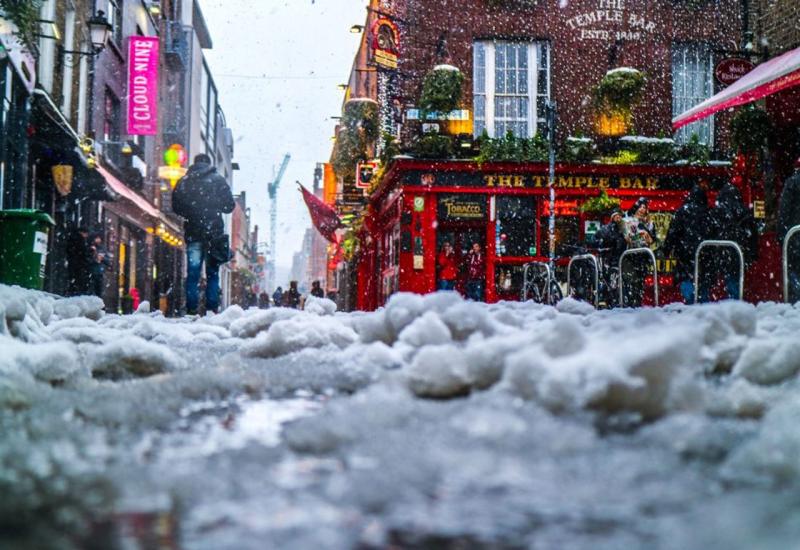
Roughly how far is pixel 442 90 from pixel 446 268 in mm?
4119

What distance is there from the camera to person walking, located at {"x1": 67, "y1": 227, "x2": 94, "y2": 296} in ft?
44.9

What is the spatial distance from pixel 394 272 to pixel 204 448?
737 inches

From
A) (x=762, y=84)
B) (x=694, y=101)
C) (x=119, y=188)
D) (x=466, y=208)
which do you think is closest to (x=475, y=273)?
(x=466, y=208)

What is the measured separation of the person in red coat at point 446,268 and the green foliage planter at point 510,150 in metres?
2.16

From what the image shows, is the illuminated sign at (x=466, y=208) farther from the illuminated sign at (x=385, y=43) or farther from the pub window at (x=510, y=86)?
the illuminated sign at (x=385, y=43)

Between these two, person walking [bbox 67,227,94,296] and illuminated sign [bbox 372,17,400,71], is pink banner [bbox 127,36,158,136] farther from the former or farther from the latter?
person walking [bbox 67,227,94,296]

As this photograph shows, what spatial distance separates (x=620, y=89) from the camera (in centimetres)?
1864

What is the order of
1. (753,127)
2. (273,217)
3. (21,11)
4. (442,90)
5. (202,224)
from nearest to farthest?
(21,11), (202,224), (753,127), (442,90), (273,217)

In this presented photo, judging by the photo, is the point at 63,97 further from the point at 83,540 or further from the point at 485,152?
the point at 83,540

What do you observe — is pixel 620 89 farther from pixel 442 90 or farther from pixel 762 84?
pixel 762 84

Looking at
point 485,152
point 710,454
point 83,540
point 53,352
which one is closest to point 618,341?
point 710,454

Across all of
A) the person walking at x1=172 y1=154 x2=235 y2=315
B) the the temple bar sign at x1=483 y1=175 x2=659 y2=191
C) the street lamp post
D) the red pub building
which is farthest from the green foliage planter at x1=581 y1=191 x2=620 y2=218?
the person walking at x1=172 y1=154 x2=235 y2=315

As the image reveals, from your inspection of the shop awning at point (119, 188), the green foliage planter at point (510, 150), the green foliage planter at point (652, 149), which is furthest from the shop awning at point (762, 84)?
the shop awning at point (119, 188)

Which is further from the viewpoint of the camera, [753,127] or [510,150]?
[510,150]
